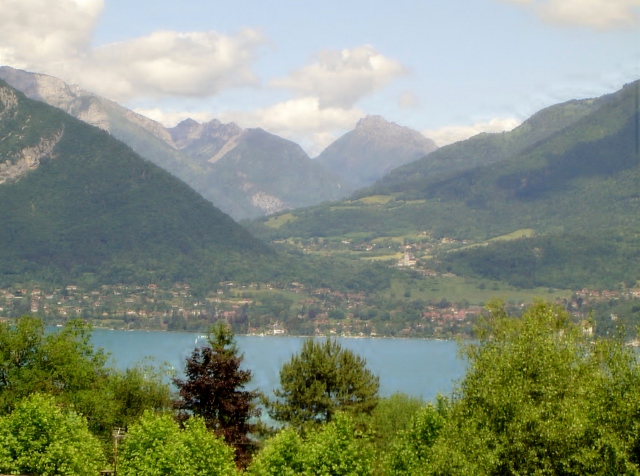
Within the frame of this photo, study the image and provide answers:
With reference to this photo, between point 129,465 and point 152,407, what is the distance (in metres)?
15.3

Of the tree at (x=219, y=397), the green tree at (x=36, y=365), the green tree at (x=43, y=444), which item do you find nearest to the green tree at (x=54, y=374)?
the green tree at (x=36, y=365)

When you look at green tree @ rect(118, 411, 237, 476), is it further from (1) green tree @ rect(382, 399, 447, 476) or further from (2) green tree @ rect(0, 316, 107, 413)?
(2) green tree @ rect(0, 316, 107, 413)

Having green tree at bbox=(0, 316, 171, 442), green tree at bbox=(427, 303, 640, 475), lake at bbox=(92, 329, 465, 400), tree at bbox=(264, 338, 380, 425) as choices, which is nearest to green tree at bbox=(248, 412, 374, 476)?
green tree at bbox=(427, 303, 640, 475)

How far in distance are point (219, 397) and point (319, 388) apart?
736 cm

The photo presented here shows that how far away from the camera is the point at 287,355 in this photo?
156m

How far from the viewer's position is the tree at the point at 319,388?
1602 inches

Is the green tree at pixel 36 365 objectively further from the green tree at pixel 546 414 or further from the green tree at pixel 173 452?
the green tree at pixel 546 414

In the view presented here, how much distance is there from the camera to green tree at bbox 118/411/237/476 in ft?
96.4

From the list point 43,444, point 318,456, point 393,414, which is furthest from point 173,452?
point 393,414

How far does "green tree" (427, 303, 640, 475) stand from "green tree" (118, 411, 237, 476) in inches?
281

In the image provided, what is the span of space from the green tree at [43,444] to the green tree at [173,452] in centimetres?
141

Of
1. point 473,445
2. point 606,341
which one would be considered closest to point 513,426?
point 473,445

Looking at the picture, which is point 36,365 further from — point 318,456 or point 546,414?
point 546,414

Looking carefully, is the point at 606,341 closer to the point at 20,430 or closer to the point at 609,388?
the point at 609,388
